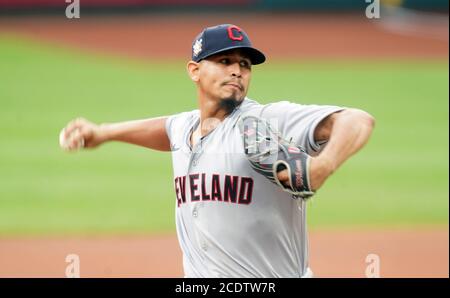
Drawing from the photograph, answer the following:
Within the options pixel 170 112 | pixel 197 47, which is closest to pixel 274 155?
pixel 197 47

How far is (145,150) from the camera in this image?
1412cm

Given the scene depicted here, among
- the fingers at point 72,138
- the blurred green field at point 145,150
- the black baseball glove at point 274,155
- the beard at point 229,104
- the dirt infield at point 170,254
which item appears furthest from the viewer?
the blurred green field at point 145,150

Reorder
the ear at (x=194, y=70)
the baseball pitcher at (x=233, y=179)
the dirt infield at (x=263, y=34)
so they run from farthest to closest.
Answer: the dirt infield at (x=263, y=34) < the ear at (x=194, y=70) < the baseball pitcher at (x=233, y=179)

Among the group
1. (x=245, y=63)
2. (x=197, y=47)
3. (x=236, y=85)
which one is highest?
(x=197, y=47)

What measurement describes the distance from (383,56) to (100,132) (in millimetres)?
15663

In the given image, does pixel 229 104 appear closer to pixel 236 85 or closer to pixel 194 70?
pixel 236 85

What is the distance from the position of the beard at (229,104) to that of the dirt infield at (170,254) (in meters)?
Answer: 4.57

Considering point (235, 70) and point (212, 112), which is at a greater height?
point (235, 70)

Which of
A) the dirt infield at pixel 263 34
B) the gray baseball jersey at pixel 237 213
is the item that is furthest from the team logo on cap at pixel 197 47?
the dirt infield at pixel 263 34

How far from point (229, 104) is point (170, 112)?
445 inches

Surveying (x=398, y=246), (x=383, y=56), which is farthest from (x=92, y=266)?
(x=383, y=56)

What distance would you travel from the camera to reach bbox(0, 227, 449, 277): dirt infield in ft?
28.3

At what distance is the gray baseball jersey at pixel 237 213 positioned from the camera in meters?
4.04

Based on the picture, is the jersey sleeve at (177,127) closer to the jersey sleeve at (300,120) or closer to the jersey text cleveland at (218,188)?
the jersey text cleveland at (218,188)
